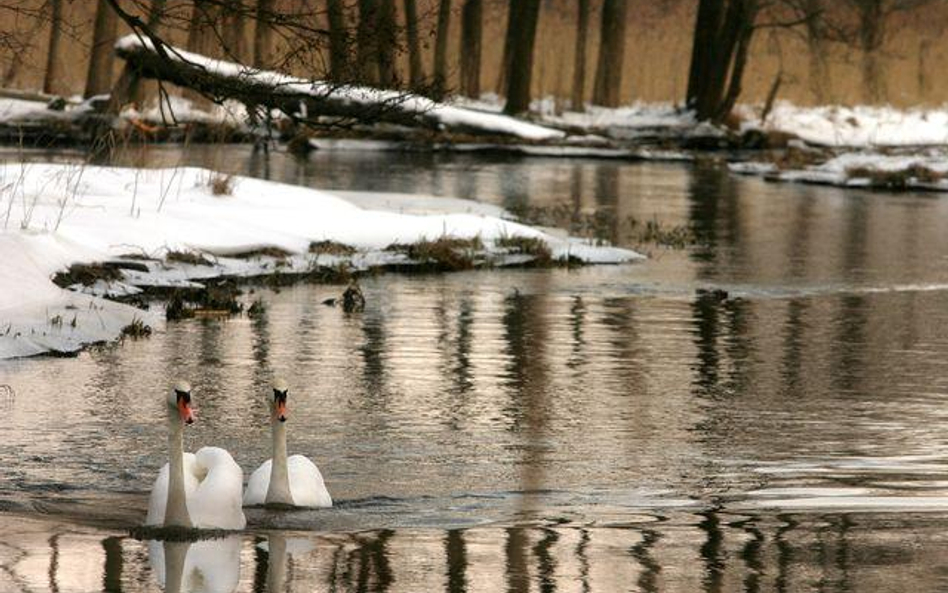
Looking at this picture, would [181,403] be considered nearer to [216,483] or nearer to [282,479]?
[216,483]

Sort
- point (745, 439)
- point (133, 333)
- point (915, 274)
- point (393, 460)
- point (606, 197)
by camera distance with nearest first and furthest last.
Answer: point (393, 460) < point (745, 439) < point (133, 333) < point (915, 274) < point (606, 197)

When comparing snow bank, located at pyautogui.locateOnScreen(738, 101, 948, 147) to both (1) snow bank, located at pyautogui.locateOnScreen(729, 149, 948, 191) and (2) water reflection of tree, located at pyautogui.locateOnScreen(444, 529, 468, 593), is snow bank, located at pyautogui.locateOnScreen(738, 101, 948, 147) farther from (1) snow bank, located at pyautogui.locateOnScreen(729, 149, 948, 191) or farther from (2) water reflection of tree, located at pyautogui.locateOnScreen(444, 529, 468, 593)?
(2) water reflection of tree, located at pyautogui.locateOnScreen(444, 529, 468, 593)

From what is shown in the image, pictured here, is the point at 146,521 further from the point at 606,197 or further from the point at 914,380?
the point at 606,197

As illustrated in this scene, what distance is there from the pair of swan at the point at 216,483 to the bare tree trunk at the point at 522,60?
45.3 meters

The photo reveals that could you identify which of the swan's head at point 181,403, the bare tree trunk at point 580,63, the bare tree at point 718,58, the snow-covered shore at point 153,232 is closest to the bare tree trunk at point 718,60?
the bare tree at point 718,58

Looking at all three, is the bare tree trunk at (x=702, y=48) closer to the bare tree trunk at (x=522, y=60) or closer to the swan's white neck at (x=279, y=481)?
the bare tree trunk at (x=522, y=60)

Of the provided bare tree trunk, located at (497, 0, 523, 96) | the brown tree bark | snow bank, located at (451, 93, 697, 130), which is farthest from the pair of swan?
the brown tree bark

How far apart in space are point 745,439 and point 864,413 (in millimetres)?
1393

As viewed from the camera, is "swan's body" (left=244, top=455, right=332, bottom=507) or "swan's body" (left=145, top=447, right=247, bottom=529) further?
"swan's body" (left=244, top=455, right=332, bottom=507)

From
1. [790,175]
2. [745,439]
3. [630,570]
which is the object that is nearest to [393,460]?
[745,439]

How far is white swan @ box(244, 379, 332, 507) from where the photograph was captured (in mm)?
10406

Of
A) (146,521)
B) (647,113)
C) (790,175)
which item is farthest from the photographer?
(647,113)

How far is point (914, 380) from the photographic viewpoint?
1569 centimetres

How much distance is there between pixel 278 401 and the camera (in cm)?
1053
